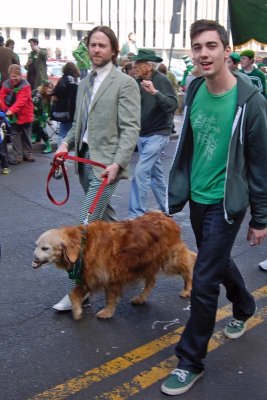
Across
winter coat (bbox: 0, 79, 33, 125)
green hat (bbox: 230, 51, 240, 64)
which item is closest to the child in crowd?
winter coat (bbox: 0, 79, 33, 125)

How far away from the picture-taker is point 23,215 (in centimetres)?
700

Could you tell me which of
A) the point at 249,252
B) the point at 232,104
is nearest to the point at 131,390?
the point at 232,104

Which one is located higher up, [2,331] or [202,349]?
[202,349]

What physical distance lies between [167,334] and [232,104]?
71.0 inches

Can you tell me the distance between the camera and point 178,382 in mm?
3254

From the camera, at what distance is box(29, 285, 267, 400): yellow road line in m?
3.24

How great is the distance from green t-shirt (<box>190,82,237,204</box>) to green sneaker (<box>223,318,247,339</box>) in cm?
113

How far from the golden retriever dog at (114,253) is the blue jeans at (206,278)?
875mm

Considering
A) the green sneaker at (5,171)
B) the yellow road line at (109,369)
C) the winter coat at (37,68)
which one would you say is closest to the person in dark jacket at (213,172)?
the yellow road line at (109,369)

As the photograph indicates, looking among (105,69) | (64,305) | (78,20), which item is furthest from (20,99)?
(78,20)

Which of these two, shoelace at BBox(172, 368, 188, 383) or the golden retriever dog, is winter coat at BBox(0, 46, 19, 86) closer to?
the golden retriever dog

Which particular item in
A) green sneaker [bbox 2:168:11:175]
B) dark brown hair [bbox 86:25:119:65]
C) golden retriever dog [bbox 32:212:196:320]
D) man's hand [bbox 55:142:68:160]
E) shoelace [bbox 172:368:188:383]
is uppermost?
dark brown hair [bbox 86:25:119:65]

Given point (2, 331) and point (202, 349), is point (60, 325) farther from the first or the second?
point (202, 349)

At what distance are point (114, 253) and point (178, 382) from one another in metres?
1.11
